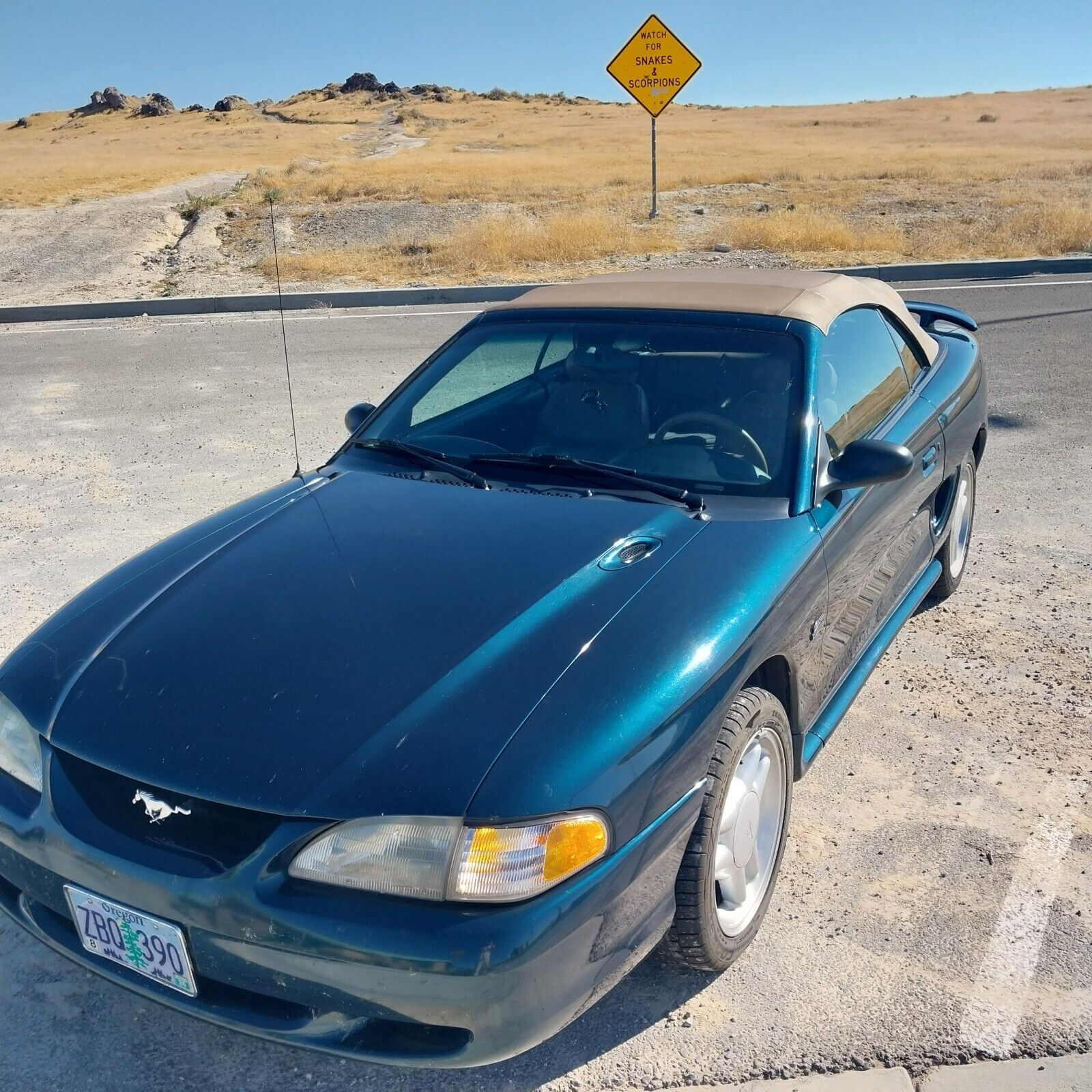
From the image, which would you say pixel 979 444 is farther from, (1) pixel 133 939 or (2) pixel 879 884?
(1) pixel 133 939

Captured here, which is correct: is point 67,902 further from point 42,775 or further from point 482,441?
point 482,441

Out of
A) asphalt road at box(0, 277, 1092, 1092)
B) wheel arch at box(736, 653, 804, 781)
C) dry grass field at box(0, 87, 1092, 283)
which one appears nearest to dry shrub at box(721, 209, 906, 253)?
dry grass field at box(0, 87, 1092, 283)

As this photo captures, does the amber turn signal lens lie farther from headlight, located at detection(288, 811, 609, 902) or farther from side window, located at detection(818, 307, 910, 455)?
side window, located at detection(818, 307, 910, 455)

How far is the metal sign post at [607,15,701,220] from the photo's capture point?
17094mm

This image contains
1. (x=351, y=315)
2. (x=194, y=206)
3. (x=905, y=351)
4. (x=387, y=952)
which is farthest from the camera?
(x=194, y=206)

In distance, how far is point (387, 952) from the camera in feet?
6.39

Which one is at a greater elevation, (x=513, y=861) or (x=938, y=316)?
(x=938, y=316)

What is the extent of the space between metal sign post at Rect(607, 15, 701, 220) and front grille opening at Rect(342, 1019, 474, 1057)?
55.5 feet

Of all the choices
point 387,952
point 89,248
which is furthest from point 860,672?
point 89,248

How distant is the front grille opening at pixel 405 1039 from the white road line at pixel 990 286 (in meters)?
12.5

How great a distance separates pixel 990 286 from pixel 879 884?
12.2m

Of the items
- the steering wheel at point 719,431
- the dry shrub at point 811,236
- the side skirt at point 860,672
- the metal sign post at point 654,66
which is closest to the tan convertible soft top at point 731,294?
the steering wheel at point 719,431

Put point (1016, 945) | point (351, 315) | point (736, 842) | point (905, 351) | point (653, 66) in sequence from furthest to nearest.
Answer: point (653, 66), point (351, 315), point (905, 351), point (1016, 945), point (736, 842)

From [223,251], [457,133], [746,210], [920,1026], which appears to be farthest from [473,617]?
[457,133]
